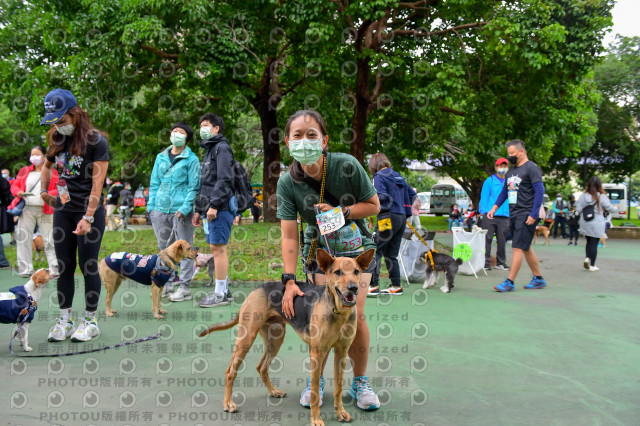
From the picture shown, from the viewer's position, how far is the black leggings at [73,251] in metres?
4.87

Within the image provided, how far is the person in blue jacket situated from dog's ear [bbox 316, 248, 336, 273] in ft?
26.0

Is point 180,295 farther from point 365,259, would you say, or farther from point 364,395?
point 365,259

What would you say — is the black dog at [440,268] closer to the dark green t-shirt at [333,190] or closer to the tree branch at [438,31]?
the dark green t-shirt at [333,190]

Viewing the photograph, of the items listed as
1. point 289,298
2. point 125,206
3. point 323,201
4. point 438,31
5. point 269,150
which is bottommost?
point 289,298

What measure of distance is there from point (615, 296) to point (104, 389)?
7294 mm

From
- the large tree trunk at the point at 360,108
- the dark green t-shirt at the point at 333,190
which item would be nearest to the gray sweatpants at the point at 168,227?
the dark green t-shirt at the point at 333,190

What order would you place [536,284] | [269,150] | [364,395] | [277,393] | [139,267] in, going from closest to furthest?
1. [364,395]
2. [277,393]
3. [139,267]
4. [536,284]
5. [269,150]

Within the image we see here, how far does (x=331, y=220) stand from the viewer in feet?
10.7

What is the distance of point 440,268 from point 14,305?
19.5 feet

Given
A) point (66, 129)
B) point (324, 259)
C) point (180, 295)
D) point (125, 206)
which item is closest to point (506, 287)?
point (180, 295)

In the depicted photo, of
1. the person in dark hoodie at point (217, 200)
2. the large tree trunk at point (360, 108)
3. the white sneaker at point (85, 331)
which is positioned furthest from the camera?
the large tree trunk at point (360, 108)

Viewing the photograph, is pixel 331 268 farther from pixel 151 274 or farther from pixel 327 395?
pixel 151 274

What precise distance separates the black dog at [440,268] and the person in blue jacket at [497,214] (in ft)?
7.61

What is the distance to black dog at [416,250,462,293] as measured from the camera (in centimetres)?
811
